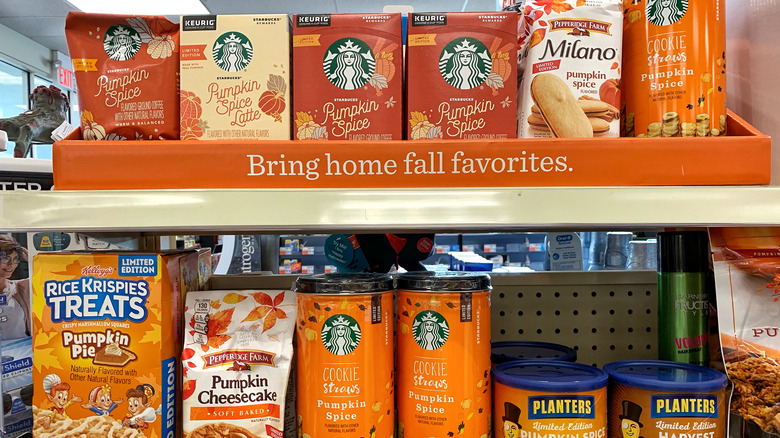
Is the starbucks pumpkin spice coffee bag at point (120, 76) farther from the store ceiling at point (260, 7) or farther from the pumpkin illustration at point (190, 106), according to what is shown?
the store ceiling at point (260, 7)

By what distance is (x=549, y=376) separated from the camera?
1.00 m

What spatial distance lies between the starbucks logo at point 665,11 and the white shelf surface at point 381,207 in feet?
1.10

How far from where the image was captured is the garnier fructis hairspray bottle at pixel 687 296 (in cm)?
111

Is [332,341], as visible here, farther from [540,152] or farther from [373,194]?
[540,152]

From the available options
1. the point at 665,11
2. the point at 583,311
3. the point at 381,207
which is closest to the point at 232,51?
the point at 381,207

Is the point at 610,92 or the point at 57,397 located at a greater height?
the point at 610,92

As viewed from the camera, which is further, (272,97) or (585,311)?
(585,311)

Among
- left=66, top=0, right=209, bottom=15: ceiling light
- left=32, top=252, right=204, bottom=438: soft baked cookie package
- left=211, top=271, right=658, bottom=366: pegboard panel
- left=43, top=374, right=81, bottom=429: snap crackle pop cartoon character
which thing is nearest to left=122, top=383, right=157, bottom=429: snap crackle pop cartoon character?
left=32, top=252, right=204, bottom=438: soft baked cookie package

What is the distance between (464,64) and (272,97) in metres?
0.39

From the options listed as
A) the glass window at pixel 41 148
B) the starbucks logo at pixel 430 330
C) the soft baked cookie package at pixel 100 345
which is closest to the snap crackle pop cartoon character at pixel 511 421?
the starbucks logo at pixel 430 330

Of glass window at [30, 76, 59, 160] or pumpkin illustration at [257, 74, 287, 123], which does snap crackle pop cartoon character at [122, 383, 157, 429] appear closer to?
pumpkin illustration at [257, 74, 287, 123]

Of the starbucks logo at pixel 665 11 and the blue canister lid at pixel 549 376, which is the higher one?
the starbucks logo at pixel 665 11

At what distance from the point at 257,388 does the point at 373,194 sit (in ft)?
1.50

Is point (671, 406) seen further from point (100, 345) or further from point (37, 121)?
point (37, 121)
